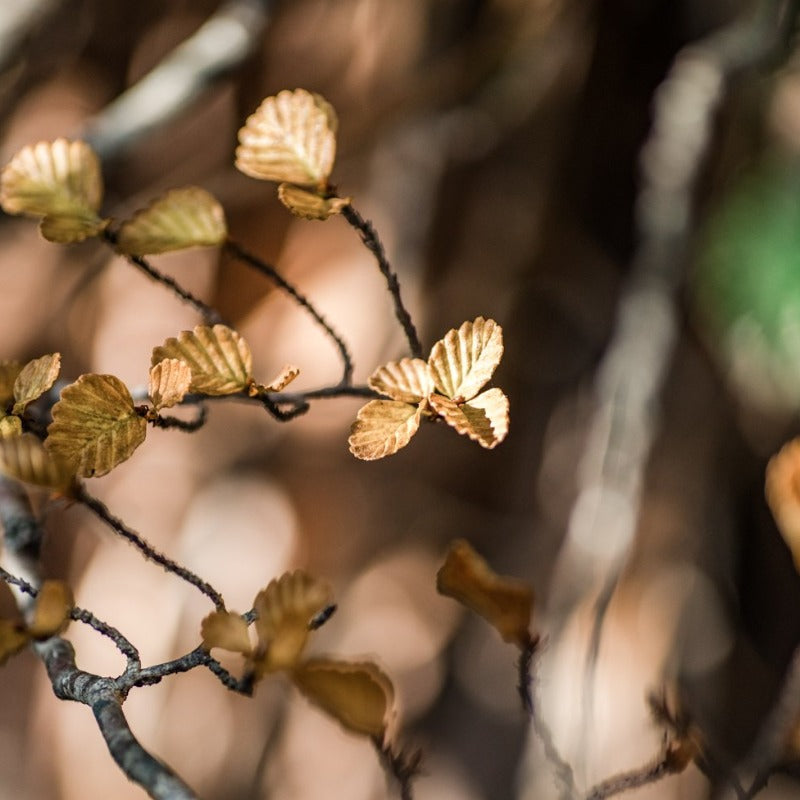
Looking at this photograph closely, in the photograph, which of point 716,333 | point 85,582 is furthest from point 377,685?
point 85,582

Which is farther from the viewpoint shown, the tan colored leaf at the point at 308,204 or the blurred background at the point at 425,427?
the blurred background at the point at 425,427

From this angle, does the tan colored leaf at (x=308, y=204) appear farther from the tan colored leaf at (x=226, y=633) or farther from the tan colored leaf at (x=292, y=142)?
the tan colored leaf at (x=226, y=633)

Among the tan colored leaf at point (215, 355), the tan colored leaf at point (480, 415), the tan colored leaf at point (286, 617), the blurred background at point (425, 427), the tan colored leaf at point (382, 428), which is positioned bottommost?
the blurred background at point (425, 427)

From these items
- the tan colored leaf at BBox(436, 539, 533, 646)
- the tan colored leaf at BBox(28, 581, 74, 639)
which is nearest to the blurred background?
the tan colored leaf at BBox(436, 539, 533, 646)

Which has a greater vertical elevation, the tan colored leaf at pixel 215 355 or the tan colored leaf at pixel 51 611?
the tan colored leaf at pixel 215 355

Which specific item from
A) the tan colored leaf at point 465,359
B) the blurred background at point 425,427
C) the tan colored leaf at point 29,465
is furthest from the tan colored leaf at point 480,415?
the blurred background at point 425,427

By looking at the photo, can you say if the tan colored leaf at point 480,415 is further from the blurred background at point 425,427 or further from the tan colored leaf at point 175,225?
the blurred background at point 425,427

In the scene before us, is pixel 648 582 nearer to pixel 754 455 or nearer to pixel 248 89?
pixel 754 455

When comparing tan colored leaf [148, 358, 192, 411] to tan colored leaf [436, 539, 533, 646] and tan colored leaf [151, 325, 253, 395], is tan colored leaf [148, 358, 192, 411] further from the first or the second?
tan colored leaf [436, 539, 533, 646]
